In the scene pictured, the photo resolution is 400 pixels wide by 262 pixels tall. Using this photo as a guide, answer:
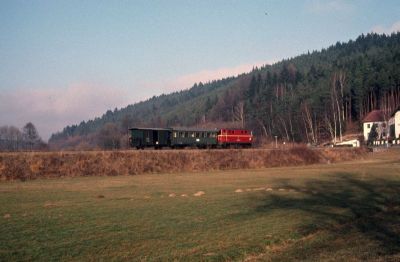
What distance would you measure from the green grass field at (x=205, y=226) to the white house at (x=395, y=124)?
85.4 m


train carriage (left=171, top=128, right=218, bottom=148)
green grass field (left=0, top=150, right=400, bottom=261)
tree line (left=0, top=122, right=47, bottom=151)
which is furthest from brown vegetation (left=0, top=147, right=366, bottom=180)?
tree line (left=0, top=122, right=47, bottom=151)

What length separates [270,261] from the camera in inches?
465

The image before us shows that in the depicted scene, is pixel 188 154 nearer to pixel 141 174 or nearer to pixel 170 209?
pixel 141 174

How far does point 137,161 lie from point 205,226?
37.5 m

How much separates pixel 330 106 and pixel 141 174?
79932 millimetres

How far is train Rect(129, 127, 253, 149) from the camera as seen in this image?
64.9m

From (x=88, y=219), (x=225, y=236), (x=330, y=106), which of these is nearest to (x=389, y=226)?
(x=225, y=236)

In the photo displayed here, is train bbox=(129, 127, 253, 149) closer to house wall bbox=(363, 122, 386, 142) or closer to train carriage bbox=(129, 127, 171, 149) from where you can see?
train carriage bbox=(129, 127, 171, 149)

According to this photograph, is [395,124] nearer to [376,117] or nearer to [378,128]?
[378,128]

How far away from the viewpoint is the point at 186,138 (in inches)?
2672

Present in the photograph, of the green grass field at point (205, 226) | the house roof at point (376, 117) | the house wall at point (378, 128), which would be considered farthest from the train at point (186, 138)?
the house roof at point (376, 117)

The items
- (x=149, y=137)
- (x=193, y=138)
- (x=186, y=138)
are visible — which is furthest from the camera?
(x=193, y=138)

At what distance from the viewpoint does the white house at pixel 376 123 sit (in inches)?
4446

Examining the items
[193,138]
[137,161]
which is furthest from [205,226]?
[193,138]
